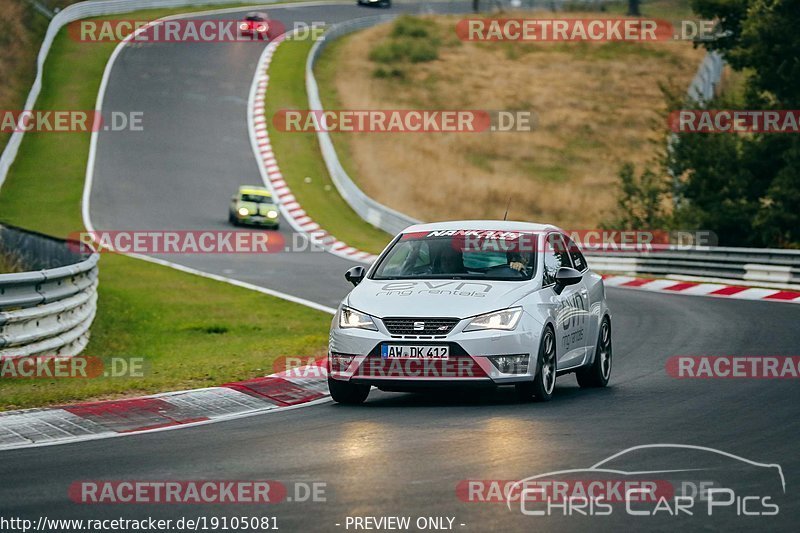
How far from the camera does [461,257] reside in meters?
12.8

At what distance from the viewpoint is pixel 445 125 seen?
195 feet

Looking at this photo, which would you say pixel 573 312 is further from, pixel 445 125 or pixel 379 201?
pixel 445 125

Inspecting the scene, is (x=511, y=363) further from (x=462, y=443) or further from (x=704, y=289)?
(x=704, y=289)

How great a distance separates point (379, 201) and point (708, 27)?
1391cm

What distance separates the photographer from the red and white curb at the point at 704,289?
83.8 ft

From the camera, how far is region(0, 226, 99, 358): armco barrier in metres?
14.4

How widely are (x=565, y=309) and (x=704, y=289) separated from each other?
1519 cm

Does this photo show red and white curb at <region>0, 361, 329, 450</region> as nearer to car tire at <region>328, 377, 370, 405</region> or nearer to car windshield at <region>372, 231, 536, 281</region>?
car tire at <region>328, 377, 370, 405</region>

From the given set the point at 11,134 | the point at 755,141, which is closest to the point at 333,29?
the point at 11,134

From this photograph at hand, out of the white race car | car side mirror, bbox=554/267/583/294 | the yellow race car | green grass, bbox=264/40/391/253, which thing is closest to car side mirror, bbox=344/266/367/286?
the white race car

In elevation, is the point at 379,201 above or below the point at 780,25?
below

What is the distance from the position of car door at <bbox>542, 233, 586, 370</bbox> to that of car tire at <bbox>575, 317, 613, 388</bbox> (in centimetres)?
32

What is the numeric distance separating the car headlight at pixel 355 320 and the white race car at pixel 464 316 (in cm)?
1

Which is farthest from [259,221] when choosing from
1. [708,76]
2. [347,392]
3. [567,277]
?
[347,392]
